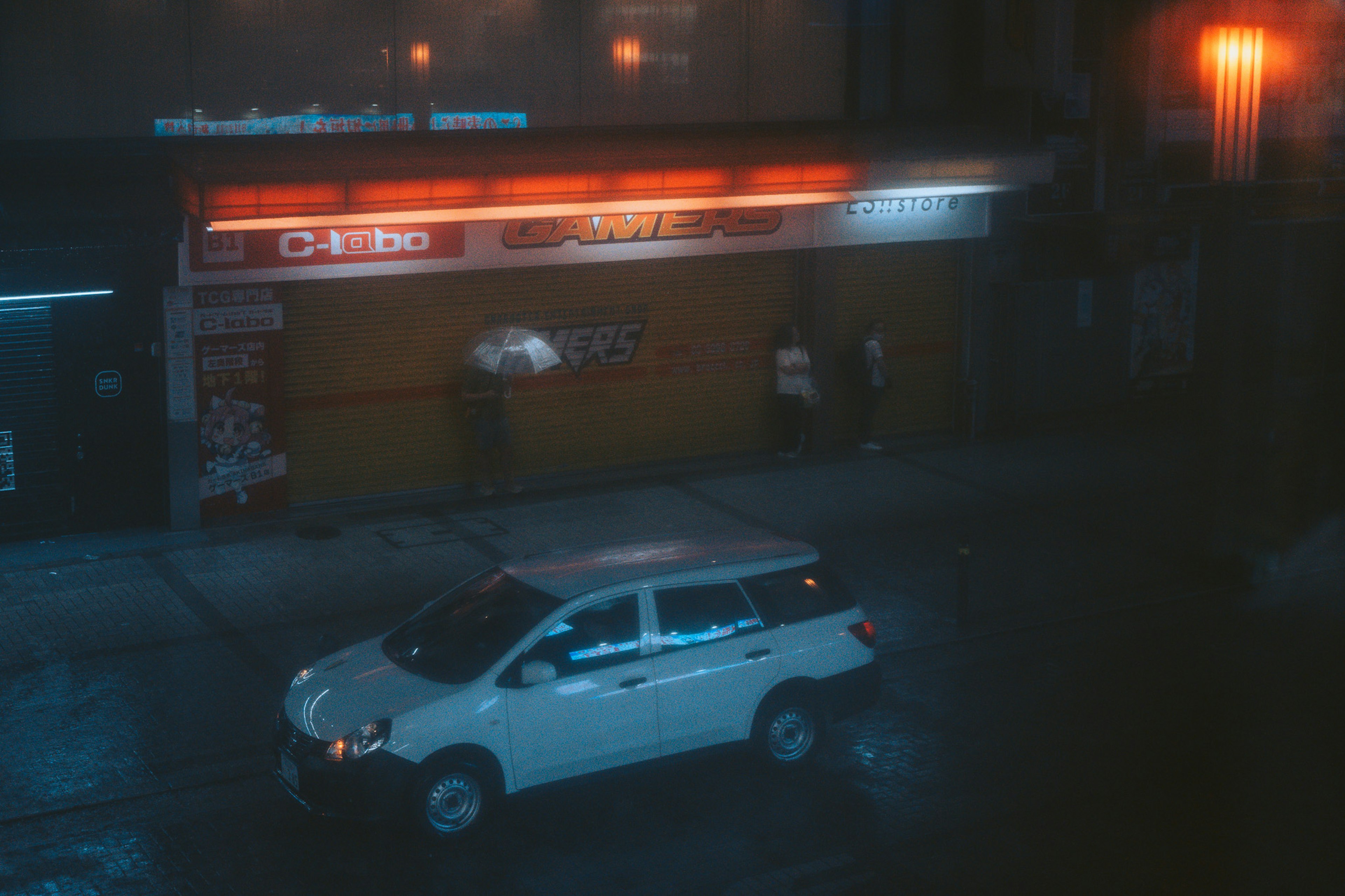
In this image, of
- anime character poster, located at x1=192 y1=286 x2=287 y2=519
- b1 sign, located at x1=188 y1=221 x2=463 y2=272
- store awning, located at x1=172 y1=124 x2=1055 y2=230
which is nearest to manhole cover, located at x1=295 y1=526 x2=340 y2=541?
anime character poster, located at x1=192 y1=286 x2=287 y2=519

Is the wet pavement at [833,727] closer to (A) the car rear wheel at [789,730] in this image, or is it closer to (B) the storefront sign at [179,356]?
(A) the car rear wheel at [789,730]

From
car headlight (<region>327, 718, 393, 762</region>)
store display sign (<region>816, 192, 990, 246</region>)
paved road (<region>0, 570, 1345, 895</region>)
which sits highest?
store display sign (<region>816, 192, 990, 246</region>)

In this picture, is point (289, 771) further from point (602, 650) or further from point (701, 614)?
point (701, 614)

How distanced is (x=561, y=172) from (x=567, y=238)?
1.49 m

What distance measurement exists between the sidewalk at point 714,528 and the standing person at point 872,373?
0.54 meters

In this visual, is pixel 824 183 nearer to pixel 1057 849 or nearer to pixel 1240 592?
pixel 1240 592

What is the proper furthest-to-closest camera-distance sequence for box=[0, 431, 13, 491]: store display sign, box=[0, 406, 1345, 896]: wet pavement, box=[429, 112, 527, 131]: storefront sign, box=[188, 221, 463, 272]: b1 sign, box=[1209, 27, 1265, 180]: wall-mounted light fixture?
box=[429, 112, 527, 131]: storefront sign → box=[188, 221, 463, 272]: b1 sign → box=[0, 431, 13, 491]: store display sign → box=[1209, 27, 1265, 180]: wall-mounted light fixture → box=[0, 406, 1345, 896]: wet pavement

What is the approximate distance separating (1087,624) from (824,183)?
6061 millimetres

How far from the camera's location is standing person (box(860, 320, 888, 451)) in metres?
17.9

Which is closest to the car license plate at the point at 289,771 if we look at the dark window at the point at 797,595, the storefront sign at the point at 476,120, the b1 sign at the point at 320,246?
the dark window at the point at 797,595

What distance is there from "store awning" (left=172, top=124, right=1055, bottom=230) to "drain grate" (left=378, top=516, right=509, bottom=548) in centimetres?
325

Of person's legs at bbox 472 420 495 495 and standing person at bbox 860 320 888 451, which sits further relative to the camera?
standing person at bbox 860 320 888 451

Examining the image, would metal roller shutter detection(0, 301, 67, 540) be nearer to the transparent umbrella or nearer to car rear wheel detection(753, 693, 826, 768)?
the transparent umbrella

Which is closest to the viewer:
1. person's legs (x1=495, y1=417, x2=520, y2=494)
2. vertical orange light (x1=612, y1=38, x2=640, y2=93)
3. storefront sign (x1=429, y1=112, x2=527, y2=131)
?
storefront sign (x1=429, y1=112, x2=527, y2=131)
